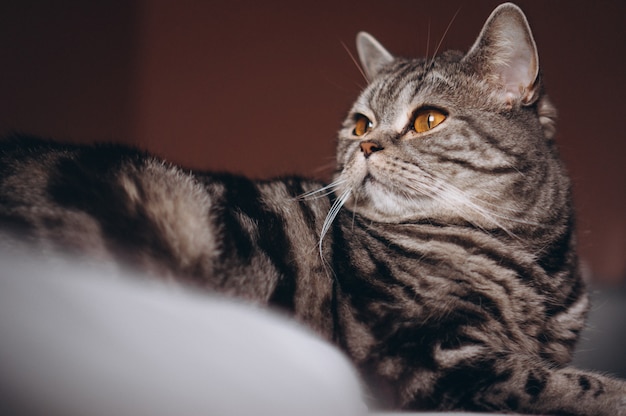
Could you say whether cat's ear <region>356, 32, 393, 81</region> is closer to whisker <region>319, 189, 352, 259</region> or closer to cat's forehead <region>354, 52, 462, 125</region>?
cat's forehead <region>354, 52, 462, 125</region>

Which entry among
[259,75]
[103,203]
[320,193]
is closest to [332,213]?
[320,193]

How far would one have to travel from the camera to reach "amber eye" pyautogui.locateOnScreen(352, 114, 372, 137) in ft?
3.87

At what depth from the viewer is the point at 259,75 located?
1632 mm

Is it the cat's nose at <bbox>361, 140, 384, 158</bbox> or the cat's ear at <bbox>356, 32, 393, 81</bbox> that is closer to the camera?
the cat's nose at <bbox>361, 140, 384, 158</bbox>

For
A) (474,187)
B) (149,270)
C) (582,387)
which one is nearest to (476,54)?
(474,187)

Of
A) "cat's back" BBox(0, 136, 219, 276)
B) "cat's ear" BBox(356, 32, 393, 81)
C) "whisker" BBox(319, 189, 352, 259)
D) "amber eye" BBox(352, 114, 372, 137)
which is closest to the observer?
"cat's back" BBox(0, 136, 219, 276)

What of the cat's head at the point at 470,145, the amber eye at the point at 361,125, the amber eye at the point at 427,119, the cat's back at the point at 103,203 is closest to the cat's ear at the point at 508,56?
the cat's head at the point at 470,145

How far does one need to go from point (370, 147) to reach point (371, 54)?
442 millimetres

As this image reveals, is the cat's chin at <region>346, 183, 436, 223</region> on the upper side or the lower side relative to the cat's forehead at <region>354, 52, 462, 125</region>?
lower

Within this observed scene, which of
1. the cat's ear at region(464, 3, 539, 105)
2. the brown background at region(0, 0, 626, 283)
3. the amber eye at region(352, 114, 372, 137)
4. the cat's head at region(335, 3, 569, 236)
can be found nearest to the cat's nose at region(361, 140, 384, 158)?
the cat's head at region(335, 3, 569, 236)

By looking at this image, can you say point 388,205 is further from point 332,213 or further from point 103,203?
point 103,203

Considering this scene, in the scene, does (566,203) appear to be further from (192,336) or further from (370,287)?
(192,336)

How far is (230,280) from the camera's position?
81cm

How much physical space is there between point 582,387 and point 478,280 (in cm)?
24
